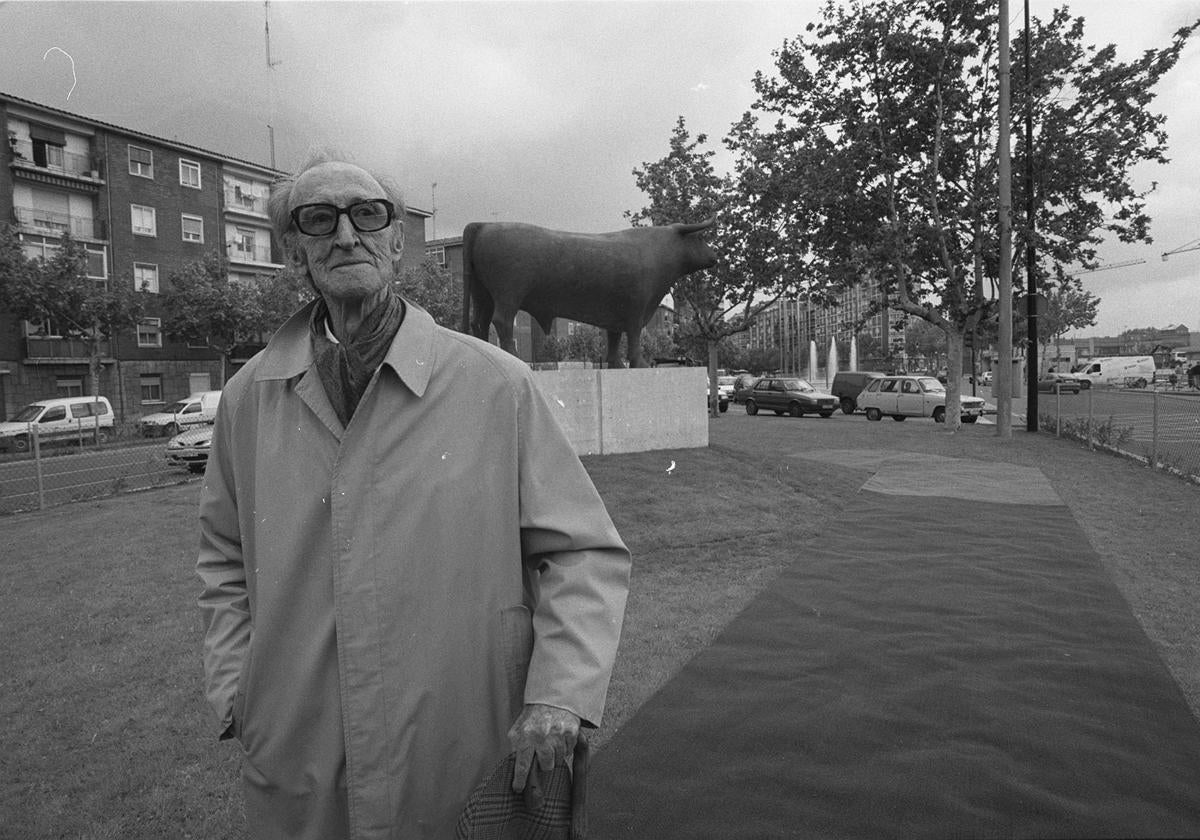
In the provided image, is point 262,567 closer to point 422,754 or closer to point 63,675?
point 422,754

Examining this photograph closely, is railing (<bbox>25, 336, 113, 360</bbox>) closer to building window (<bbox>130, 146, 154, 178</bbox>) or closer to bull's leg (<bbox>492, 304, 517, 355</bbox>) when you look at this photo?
building window (<bbox>130, 146, 154, 178</bbox>)

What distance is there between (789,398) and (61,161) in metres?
32.3

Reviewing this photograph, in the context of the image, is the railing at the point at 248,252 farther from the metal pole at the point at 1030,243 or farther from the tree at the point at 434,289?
the metal pole at the point at 1030,243

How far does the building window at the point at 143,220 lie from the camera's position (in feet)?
120

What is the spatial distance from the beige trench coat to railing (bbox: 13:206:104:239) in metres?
36.7

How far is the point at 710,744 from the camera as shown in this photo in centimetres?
334

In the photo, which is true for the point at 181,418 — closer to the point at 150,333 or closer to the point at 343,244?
the point at 150,333

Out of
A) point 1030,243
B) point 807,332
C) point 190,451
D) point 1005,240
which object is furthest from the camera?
point 807,332

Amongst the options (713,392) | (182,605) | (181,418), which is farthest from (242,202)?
(182,605)

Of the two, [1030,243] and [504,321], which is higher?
[1030,243]

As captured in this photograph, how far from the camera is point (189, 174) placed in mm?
39000

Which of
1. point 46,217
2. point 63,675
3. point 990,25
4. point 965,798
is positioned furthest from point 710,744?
point 46,217

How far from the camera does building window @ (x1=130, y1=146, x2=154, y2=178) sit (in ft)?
119

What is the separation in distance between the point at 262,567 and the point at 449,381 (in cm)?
59
